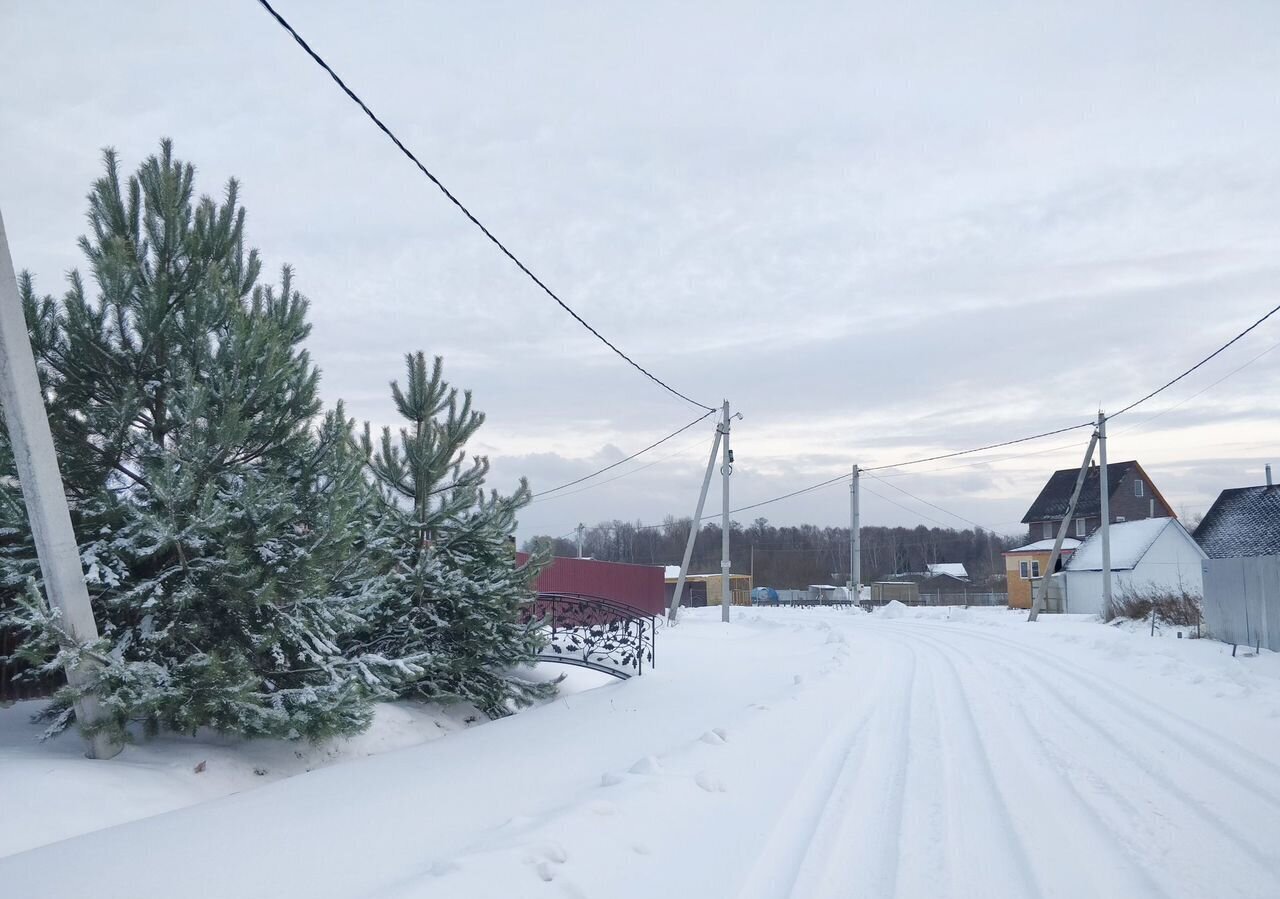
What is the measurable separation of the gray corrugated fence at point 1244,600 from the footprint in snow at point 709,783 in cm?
1411

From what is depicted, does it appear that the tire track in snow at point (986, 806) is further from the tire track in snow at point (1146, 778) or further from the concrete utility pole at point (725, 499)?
the concrete utility pole at point (725, 499)

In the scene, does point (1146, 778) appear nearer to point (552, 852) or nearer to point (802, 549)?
point (552, 852)

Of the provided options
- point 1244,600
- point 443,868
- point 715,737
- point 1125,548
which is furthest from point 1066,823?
point 1125,548

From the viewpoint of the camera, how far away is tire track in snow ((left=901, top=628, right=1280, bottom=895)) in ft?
17.2

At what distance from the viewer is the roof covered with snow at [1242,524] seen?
4194 centimetres

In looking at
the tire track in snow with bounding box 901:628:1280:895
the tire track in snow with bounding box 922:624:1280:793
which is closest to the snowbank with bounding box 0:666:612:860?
the tire track in snow with bounding box 901:628:1280:895

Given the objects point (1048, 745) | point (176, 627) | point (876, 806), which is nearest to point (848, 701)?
point (1048, 745)

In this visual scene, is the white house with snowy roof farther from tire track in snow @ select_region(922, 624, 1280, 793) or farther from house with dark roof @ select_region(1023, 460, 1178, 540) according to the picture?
tire track in snow @ select_region(922, 624, 1280, 793)

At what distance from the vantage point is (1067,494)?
59406mm

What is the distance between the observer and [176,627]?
7145mm

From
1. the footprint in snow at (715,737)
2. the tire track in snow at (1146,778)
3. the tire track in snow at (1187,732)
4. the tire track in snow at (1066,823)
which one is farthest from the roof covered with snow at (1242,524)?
the footprint in snow at (715,737)

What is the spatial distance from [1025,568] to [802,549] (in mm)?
57386

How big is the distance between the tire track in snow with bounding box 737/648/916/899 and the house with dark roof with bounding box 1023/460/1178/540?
181ft

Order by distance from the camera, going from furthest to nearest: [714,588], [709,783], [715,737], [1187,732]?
[714,588], [1187,732], [715,737], [709,783]
